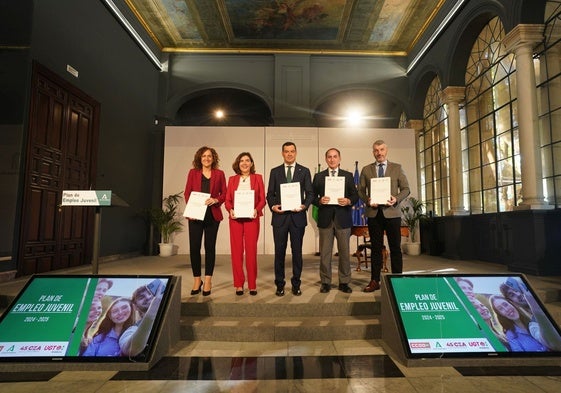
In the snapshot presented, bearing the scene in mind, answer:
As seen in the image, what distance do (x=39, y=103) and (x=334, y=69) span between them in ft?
22.1

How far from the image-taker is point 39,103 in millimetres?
4520

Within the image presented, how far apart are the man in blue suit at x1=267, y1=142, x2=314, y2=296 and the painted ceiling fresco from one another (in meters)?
5.01

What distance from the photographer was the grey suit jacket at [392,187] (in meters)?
3.35

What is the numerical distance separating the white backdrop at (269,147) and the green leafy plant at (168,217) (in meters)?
0.20

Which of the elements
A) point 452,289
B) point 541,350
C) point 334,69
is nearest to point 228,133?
point 334,69

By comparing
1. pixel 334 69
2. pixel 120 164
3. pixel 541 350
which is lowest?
pixel 541 350

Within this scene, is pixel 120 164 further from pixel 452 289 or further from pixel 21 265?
pixel 452 289

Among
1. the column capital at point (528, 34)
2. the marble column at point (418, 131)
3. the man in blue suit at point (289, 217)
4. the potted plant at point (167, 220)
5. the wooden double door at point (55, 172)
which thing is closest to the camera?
the man in blue suit at point (289, 217)

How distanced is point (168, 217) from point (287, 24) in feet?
17.0

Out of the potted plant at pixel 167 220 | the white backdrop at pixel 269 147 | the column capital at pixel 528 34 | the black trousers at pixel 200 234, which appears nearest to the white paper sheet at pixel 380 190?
A: the black trousers at pixel 200 234

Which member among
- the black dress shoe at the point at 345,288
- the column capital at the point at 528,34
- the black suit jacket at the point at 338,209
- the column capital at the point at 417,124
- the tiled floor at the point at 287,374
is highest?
the column capital at the point at 528,34

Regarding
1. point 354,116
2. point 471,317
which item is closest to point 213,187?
point 471,317

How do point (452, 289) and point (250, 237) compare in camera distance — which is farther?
point (250, 237)

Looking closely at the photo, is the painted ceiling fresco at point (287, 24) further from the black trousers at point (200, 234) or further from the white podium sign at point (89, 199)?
the white podium sign at point (89, 199)
